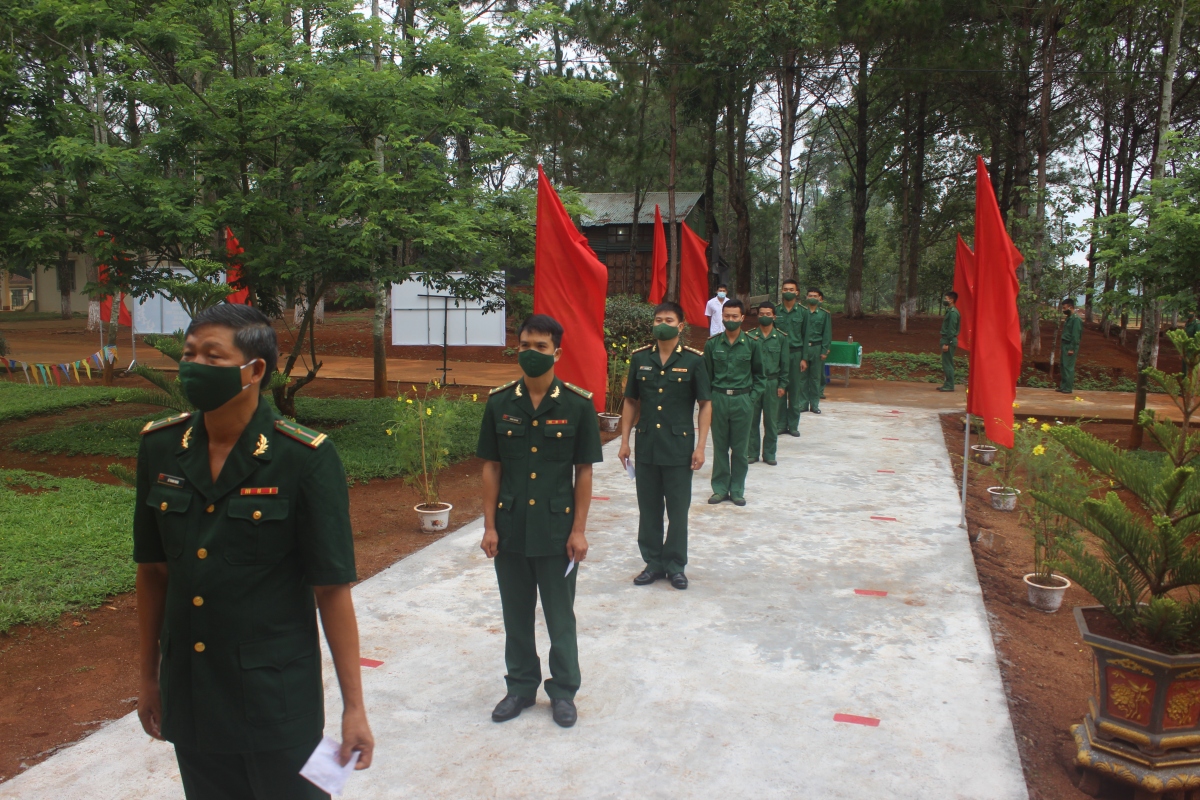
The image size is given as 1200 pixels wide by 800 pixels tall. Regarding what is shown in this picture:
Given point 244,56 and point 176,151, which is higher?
point 244,56

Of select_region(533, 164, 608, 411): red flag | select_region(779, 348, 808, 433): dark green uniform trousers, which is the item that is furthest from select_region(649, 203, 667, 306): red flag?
select_region(533, 164, 608, 411): red flag

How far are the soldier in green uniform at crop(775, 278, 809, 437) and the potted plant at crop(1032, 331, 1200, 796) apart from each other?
672 centimetres

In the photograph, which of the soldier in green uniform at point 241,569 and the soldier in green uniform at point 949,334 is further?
the soldier in green uniform at point 949,334

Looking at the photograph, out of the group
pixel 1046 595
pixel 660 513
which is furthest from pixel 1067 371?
pixel 660 513

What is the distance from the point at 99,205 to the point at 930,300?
147 feet

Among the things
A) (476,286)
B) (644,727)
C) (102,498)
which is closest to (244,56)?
(476,286)

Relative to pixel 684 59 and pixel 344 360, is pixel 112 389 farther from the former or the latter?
pixel 684 59

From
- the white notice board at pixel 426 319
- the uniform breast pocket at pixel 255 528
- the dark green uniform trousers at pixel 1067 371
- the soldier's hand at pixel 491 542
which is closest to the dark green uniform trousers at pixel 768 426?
the soldier's hand at pixel 491 542

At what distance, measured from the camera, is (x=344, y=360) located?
1933 centimetres

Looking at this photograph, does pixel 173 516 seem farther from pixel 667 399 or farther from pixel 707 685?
pixel 667 399

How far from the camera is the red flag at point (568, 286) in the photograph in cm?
663

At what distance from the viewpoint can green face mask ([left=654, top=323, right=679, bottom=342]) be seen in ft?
18.3

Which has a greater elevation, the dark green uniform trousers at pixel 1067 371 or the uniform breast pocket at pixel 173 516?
the uniform breast pocket at pixel 173 516

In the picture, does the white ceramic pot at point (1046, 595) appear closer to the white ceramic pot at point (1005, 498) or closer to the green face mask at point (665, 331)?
the white ceramic pot at point (1005, 498)
